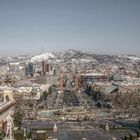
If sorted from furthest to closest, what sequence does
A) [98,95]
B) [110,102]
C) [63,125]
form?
[98,95] → [110,102] → [63,125]

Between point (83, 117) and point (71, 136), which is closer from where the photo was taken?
point (71, 136)

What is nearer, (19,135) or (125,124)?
(19,135)

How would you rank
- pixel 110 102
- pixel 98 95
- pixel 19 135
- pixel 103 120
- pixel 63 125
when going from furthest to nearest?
pixel 98 95
pixel 110 102
pixel 103 120
pixel 63 125
pixel 19 135

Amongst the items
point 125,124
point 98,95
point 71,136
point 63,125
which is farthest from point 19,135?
point 98,95

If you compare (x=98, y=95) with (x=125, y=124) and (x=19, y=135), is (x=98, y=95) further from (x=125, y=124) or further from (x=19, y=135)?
(x=19, y=135)

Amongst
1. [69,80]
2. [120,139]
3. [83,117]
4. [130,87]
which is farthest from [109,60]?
[120,139]

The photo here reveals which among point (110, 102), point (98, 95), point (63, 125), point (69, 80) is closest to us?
point (63, 125)

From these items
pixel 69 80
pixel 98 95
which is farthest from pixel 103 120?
pixel 69 80

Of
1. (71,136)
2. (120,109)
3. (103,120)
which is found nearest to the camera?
(71,136)

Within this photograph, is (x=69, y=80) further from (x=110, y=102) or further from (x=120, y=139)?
(x=120, y=139)
